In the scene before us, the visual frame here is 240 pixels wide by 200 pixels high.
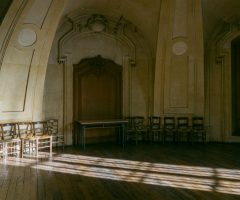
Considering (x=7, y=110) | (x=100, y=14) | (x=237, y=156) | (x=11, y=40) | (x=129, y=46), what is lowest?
(x=237, y=156)

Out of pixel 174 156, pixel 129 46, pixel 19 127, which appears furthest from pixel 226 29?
pixel 19 127

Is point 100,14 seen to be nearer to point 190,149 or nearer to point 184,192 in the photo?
point 190,149

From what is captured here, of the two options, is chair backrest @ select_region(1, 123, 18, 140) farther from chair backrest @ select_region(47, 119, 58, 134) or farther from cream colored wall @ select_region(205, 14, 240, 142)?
cream colored wall @ select_region(205, 14, 240, 142)

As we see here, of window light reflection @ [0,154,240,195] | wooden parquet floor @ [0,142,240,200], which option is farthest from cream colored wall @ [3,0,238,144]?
window light reflection @ [0,154,240,195]

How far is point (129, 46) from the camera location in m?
8.43

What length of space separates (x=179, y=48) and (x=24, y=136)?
601 cm

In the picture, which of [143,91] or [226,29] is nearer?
[226,29]

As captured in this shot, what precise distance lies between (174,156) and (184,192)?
2445mm

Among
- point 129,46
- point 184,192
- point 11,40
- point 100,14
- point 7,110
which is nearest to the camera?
point 184,192

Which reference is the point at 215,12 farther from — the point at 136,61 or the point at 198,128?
the point at 198,128

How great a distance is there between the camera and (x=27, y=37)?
595 cm

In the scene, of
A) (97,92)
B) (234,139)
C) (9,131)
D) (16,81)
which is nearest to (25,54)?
(16,81)

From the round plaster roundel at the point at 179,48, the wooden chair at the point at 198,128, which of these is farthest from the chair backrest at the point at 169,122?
the round plaster roundel at the point at 179,48

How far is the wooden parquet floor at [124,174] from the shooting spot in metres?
3.43
